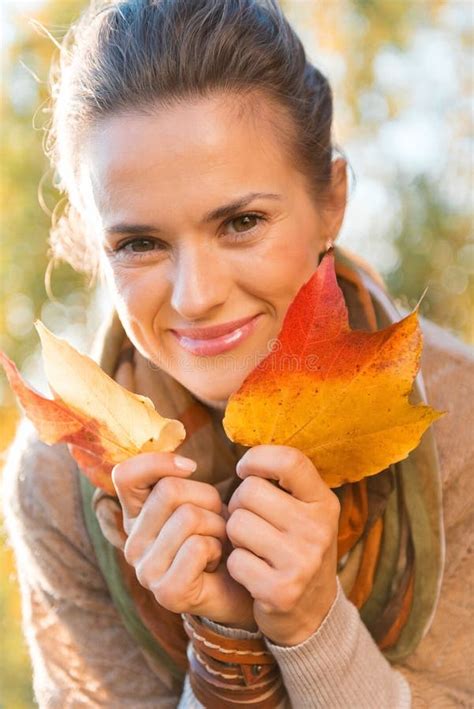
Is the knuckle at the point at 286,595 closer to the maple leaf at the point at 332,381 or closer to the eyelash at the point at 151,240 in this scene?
the maple leaf at the point at 332,381

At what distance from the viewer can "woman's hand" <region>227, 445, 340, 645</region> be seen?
1.07 meters

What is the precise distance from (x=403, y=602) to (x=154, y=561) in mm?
572

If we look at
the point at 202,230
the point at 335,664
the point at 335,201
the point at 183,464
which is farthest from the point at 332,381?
the point at 335,201

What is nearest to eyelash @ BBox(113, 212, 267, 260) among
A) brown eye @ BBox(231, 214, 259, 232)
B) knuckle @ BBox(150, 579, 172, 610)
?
brown eye @ BBox(231, 214, 259, 232)

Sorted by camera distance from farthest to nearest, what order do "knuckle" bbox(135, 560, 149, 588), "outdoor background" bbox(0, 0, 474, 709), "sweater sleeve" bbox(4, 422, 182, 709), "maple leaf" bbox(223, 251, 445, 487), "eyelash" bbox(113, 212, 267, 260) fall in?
"outdoor background" bbox(0, 0, 474, 709)
"sweater sleeve" bbox(4, 422, 182, 709)
"eyelash" bbox(113, 212, 267, 260)
"knuckle" bbox(135, 560, 149, 588)
"maple leaf" bbox(223, 251, 445, 487)

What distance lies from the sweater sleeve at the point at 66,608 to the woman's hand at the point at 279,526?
0.62 metres

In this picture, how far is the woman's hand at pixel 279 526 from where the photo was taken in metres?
1.07

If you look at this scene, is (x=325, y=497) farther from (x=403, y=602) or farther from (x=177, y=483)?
(x=403, y=602)

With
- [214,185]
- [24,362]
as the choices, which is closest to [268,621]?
[214,185]

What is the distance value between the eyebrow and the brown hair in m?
0.13

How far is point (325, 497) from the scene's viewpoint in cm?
112

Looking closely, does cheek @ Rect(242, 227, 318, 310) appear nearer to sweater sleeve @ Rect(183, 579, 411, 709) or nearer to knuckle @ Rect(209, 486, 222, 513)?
knuckle @ Rect(209, 486, 222, 513)

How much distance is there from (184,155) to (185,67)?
0.56ft

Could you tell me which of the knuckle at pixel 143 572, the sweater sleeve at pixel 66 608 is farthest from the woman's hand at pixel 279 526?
the sweater sleeve at pixel 66 608
